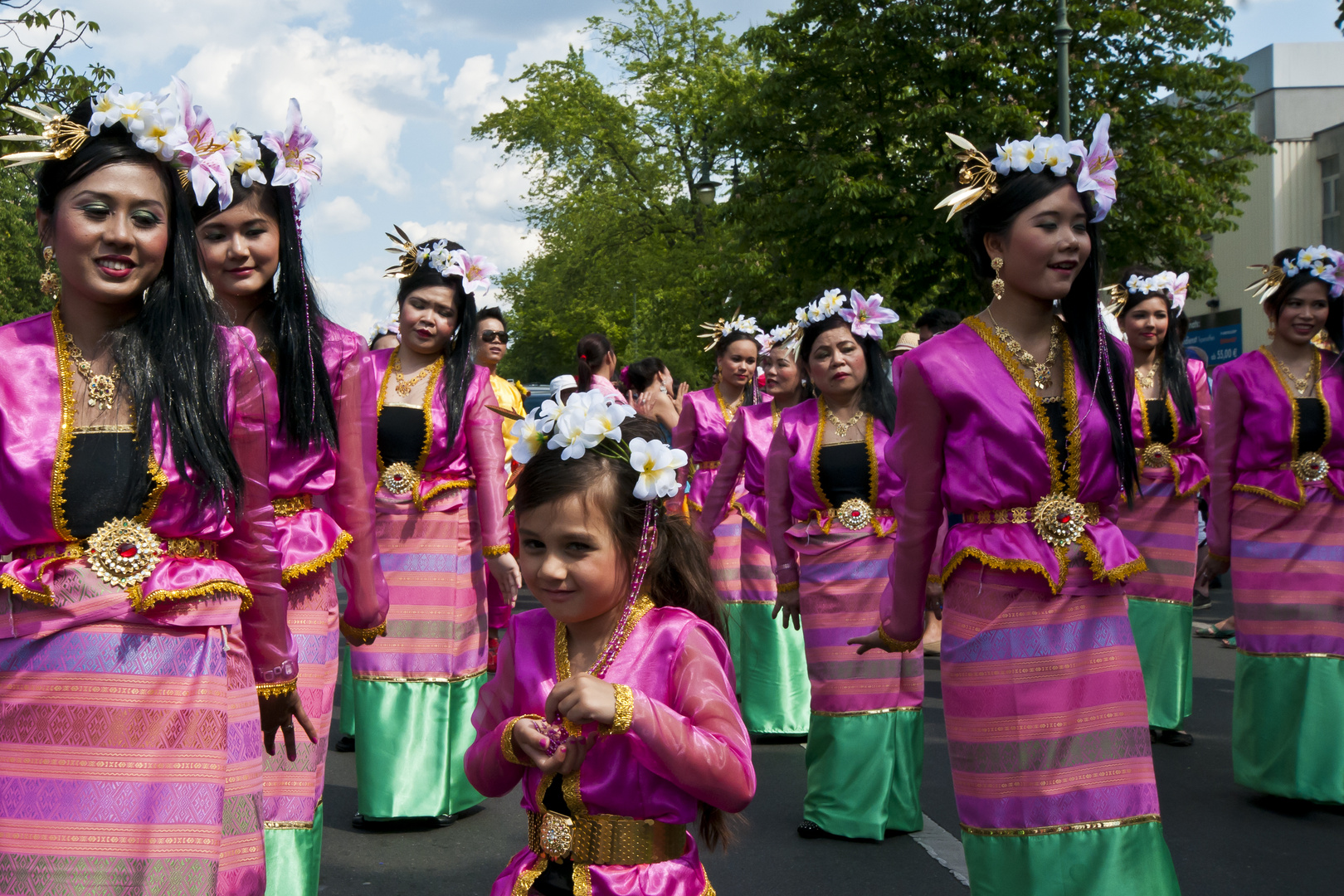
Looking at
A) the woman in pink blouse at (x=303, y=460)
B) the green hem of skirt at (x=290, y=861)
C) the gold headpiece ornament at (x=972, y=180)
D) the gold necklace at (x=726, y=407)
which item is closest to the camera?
the gold headpiece ornament at (x=972, y=180)

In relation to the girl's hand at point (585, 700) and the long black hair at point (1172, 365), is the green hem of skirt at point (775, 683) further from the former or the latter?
the girl's hand at point (585, 700)

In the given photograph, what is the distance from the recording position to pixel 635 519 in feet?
9.09

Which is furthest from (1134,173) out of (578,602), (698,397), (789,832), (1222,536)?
(578,602)

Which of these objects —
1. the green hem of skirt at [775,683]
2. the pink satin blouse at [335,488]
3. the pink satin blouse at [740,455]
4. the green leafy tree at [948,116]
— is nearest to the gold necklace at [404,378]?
the pink satin blouse at [335,488]

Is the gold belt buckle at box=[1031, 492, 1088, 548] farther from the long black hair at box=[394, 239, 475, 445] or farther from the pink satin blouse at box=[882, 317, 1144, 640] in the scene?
the long black hair at box=[394, 239, 475, 445]

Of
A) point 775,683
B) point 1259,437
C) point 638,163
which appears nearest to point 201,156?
point 1259,437

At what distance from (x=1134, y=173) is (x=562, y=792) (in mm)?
18799

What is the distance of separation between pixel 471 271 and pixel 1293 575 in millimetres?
3841

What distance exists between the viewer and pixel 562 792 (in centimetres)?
267

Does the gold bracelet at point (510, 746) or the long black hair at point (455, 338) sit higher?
the long black hair at point (455, 338)

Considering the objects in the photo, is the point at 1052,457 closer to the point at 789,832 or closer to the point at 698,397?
the point at 789,832

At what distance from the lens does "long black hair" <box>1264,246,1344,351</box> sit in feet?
19.7

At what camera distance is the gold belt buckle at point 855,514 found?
5.79 m

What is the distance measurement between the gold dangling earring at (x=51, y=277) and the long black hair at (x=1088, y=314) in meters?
2.36
